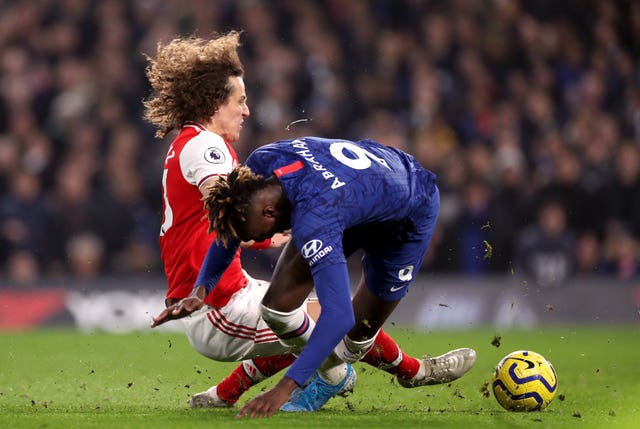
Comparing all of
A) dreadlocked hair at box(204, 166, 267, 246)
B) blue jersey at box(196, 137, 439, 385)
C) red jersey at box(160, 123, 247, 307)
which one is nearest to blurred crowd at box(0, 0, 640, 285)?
blue jersey at box(196, 137, 439, 385)

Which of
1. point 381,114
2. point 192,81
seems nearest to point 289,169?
point 192,81

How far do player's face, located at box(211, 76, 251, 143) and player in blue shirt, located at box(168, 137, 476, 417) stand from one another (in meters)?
0.84

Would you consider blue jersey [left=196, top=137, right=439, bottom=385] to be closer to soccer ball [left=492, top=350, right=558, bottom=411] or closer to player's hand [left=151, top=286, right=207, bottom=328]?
player's hand [left=151, top=286, right=207, bottom=328]

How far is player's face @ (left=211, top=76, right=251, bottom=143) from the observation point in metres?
6.75

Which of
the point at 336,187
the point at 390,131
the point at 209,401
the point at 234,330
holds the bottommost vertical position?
the point at 390,131

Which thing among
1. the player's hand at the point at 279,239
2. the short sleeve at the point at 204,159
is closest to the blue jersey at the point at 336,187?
the short sleeve at the point at 204,159

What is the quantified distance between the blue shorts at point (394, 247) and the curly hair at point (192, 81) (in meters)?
1.24

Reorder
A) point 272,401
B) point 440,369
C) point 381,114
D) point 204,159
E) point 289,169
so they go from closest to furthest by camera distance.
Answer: point 272,401
point 289,169
point 204,159
point 440,369
point 381,114

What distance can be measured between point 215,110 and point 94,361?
3354 millimetres

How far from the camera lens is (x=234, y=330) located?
6.35m

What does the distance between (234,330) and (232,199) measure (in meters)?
1.08

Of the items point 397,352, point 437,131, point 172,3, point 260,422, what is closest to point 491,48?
point 437,131

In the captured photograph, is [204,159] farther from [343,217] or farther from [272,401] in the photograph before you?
[272,401]

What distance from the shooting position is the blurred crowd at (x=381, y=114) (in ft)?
44.5
